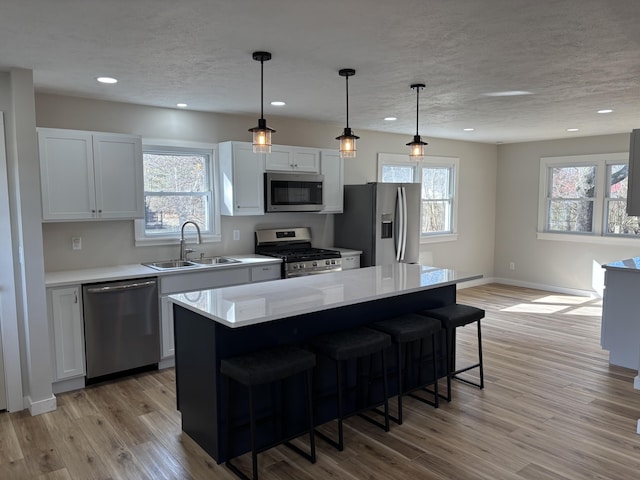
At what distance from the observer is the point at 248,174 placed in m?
4.88

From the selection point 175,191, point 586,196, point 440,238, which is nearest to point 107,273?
point 175,191

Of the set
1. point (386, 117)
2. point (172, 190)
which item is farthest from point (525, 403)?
point (172, 190)

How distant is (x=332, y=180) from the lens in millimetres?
5605

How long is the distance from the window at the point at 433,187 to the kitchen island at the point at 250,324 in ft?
11.7

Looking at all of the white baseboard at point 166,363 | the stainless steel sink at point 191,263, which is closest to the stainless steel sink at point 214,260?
the stainless steel sink at point 191,263

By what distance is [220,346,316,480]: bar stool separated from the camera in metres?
2.46

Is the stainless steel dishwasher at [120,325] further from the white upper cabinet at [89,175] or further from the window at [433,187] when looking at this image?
the window at [433,187]

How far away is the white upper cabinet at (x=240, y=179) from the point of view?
15.7ft

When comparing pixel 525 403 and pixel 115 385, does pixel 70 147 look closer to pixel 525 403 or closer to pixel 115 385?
pixel 115 385

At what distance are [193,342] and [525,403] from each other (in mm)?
2465

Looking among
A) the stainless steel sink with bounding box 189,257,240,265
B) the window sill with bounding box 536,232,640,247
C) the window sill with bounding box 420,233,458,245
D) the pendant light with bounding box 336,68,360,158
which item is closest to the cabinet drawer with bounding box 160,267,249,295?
the stainless steel sink with bounding box 189,257,240,265

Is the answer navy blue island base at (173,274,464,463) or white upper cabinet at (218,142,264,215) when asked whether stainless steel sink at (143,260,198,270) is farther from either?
navy blue island base at (173,274,464,463)

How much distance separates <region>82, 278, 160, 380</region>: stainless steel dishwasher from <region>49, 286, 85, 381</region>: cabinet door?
0.05 meters

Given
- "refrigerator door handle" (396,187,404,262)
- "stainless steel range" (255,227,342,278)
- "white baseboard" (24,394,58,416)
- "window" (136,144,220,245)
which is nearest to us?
"white baseboard" (24,394,58,416)
